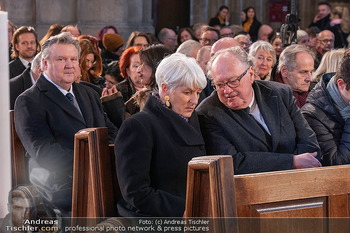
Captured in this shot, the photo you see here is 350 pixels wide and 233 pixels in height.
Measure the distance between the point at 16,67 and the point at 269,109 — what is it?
3649 millimetres

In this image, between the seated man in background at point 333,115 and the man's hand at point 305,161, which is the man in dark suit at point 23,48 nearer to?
the seated man in background at point 333,115

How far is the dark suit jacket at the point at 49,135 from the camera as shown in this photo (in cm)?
358

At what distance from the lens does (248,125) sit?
3096 mm

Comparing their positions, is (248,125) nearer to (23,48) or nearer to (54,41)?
(54,41)

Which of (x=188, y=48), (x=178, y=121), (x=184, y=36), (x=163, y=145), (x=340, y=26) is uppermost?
(x=340, y=26)

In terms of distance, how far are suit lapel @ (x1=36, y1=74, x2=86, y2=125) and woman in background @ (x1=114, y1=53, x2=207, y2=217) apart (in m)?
0.98

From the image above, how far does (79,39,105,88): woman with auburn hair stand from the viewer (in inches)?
224

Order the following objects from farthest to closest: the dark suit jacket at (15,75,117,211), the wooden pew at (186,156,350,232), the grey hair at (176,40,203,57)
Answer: the grey hair at (176,40,203,57) < the dark suit jacket at (15,75,117,211) < the wooden pew at (186,156,350,232)

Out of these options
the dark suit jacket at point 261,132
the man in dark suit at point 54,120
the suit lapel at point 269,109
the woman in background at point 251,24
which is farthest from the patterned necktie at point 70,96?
the woman in background at point 251,24

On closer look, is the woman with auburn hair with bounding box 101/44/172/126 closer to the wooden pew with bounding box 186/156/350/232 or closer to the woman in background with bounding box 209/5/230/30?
the wooden pew with bounding box 186/156/350/232

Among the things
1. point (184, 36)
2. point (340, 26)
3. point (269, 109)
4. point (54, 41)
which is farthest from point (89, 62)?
point (340, 26)

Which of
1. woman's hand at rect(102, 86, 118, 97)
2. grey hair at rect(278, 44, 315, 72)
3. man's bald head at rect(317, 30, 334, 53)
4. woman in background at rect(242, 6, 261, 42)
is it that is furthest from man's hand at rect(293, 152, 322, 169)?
woman in background at rect(242, 6, 261, 42)

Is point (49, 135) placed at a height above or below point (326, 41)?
below

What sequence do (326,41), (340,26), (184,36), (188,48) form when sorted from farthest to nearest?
(340,26)
(184,36)
(326,41)
(188,48)
